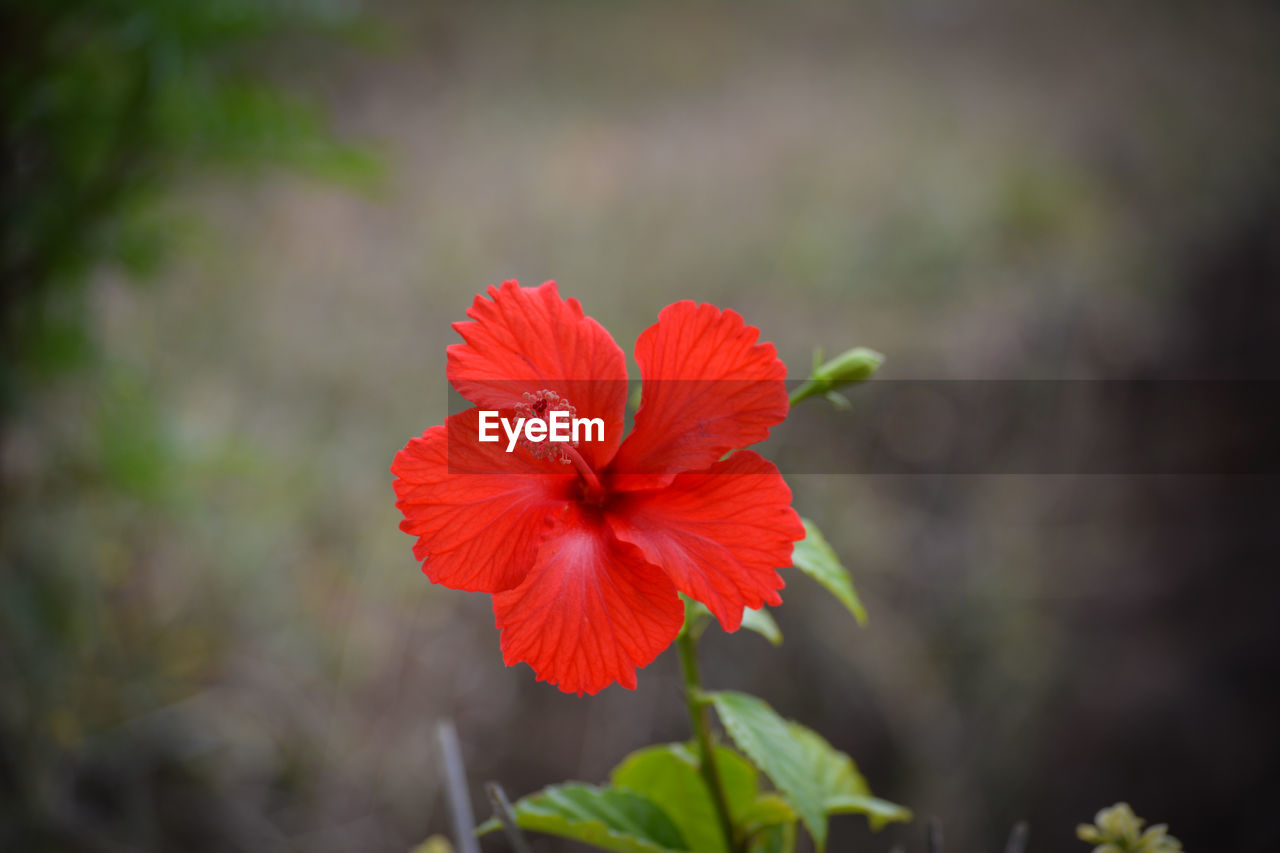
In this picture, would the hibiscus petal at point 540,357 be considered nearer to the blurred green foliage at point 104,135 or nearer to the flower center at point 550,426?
the flower center at point 550,426

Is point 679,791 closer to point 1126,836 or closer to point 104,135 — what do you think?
point 1126,836

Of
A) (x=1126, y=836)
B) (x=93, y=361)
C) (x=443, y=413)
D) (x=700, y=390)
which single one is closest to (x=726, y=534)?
(x=700, y=390)

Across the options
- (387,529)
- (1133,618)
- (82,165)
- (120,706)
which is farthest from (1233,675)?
(82,165)

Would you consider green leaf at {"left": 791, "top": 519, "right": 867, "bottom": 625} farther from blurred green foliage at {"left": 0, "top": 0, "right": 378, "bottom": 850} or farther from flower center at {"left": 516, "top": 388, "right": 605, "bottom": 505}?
blurred green foliage at {"left": 0, "top": 0, "right": 378, "bottom": 850}

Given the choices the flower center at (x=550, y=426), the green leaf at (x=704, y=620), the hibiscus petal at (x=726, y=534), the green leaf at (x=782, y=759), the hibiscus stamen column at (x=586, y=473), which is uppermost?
the flower center at (x=550, y=426)

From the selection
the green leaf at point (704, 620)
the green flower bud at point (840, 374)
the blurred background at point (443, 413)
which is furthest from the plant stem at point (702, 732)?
the blurred background at point (443, 413)

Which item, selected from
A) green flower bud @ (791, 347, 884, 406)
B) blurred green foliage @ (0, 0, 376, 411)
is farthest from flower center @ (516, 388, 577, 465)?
blurred green foliage @ (0, 0, 376, 411)

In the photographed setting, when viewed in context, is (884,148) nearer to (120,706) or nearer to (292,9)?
(292,9)
